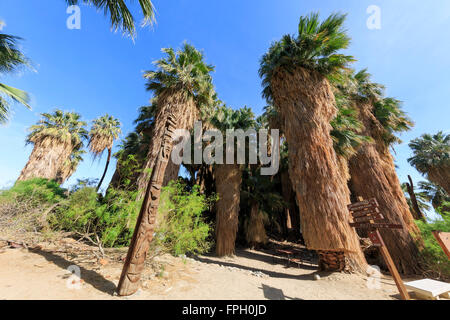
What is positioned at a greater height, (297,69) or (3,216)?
(297,69)

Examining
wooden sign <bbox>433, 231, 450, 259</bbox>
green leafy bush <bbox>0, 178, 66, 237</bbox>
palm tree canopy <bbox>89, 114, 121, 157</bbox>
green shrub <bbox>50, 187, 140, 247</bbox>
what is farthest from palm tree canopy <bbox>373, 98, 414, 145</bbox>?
palm tree canopy <bbox>89, 114, 121, 157</bbox>

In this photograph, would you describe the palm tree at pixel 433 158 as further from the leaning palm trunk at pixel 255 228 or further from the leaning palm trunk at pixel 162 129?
the leaning palm trunk at pixel 162 129

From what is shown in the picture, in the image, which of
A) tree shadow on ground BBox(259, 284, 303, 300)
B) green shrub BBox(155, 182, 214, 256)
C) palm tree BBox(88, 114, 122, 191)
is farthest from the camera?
palm tree BBox(88, 114, 122, 191)

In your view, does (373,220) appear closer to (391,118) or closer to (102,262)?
(102,262)

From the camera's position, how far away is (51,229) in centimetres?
595

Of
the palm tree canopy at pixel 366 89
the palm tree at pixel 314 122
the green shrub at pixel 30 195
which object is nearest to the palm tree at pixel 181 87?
the palm tree at pixel 314 122

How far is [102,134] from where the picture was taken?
596 inches

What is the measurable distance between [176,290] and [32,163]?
16652 millimetres

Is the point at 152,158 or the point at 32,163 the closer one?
the point at 152,158

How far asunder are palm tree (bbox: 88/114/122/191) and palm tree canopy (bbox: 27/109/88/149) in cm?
148

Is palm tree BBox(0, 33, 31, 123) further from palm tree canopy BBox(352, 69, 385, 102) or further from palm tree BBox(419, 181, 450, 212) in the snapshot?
palm tree BBox(419, 181, 450, 212)

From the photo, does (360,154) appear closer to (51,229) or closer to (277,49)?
(277,49)

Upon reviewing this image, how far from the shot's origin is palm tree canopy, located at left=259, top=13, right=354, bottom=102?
24.4ft
